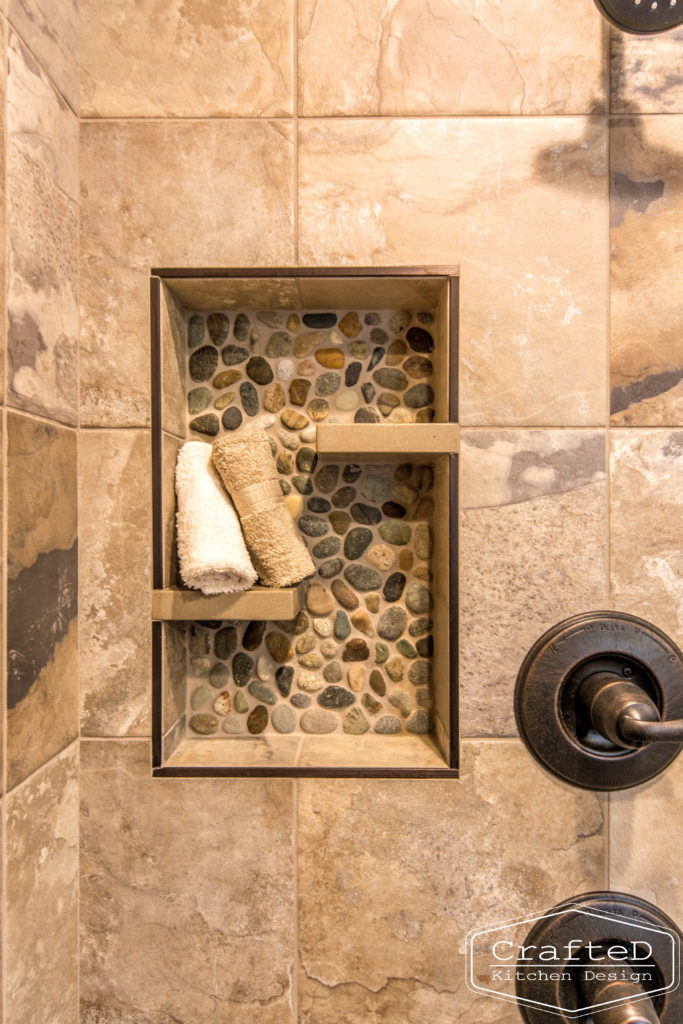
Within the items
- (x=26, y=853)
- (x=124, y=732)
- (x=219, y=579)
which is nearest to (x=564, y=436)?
(x=219, y=579)

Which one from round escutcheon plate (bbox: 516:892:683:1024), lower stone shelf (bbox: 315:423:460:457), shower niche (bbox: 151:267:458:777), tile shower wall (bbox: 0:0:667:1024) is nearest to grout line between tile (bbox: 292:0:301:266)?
tile shower wall (bbox: 0:0:667:1024)

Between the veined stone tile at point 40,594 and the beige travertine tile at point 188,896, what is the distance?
0.14m

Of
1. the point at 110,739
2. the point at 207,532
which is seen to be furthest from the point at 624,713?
the point at 110,739

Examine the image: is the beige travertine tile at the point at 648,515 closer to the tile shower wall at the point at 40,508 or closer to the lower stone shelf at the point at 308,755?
the lower stone shelf at the point at 308,755

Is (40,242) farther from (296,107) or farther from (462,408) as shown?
(462,408)

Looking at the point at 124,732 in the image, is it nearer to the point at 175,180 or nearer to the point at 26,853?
the point at 26,853

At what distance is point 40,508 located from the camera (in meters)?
0.70

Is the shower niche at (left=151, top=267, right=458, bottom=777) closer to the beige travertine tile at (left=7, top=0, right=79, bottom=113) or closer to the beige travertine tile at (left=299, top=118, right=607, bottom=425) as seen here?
the beige travertine tile at (left=299, top=118, right=607, bottom=425)

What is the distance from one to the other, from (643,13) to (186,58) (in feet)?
2.01

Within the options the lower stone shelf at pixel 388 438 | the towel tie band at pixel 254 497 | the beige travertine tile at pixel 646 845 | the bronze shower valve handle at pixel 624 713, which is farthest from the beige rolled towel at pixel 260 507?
the beige travertine tile at pixel 646 845

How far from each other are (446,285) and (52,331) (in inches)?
22.0

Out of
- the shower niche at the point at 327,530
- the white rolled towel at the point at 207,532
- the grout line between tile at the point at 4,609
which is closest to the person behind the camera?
the grout line between tile at the point at 4,609

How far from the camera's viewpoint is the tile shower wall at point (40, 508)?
2.09ft

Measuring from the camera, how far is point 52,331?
73 cm
